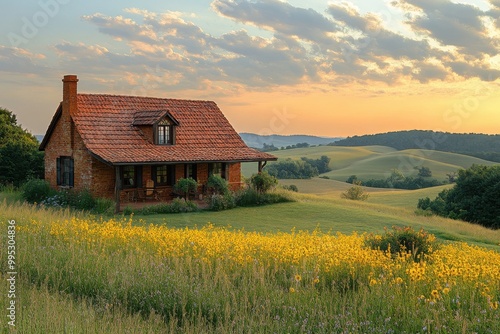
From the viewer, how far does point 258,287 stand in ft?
31.2

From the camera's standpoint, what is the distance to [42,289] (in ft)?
33.6

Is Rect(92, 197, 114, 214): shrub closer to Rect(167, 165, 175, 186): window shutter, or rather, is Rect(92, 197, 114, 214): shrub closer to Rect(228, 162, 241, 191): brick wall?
Rect(167, 165, 175, 186): window shutter

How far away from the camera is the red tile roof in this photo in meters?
32.0

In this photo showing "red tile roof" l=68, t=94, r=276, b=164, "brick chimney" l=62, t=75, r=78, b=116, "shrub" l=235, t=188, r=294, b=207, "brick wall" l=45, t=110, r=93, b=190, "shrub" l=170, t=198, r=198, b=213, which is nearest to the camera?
"shrub" l=170, t=198, r=198, b=213

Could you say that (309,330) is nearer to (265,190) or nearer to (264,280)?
(264,280)

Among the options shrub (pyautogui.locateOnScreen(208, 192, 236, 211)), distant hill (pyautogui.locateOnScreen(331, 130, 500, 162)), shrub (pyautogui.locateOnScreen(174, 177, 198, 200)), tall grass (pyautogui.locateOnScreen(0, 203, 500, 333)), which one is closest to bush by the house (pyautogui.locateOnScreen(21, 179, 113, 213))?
shrub (pyautogui.locateOnScreen(174, 177, 198, 200))

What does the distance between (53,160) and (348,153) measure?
11631 centimetres

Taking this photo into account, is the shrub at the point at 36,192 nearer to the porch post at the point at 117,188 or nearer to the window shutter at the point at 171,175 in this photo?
the porch post at the point at 117,188

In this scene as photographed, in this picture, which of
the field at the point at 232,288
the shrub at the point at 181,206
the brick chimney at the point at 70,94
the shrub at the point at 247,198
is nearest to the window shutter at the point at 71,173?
the brick chimney at the point at 70,94

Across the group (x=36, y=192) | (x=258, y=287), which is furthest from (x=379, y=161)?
(x=258, y=287)

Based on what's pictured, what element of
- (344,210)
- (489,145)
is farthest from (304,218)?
(489,145)

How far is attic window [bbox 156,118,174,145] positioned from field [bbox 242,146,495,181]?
2563 inches

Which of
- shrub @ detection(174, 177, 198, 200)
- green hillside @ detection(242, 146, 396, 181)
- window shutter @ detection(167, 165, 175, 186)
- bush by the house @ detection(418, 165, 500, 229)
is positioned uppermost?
green hillside @ detection(242, 146, 396, 181)

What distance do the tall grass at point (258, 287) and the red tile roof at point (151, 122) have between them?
725 inches
